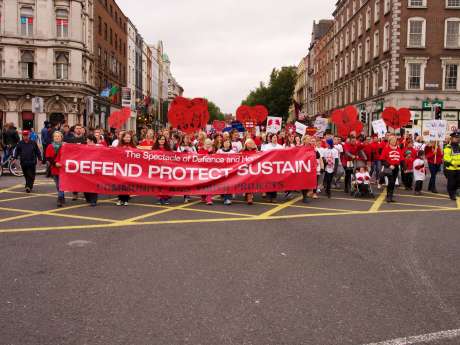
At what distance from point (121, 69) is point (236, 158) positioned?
5578 cm

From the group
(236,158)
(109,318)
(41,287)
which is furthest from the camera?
(236,158)

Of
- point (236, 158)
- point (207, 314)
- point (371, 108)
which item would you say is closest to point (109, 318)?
point (207, 314)

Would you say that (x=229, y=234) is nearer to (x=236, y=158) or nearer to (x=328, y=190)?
(x=236, y=158)

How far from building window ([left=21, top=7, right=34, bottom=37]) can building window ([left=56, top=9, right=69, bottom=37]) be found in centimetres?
213

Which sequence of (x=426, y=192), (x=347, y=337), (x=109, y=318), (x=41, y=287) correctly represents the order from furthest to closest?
(x=426, y=192), (x=41, y=287), (x=109, y=318), (x=347, y=337)

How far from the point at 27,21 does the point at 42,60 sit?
3475 millimetres

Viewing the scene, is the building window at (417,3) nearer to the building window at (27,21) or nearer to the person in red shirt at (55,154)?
the building window at (27,21)

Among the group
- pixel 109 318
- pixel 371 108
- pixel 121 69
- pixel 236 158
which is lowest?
pixel 109 318

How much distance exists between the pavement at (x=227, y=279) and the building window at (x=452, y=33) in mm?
34569

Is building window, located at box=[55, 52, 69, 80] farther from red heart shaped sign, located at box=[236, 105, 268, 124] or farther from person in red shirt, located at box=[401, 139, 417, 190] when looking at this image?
person in red shirt, located at box=[401, 139, 417, 190]

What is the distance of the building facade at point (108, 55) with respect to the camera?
5122cm

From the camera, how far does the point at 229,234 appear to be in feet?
26.6

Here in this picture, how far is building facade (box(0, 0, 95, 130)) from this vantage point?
139 feet

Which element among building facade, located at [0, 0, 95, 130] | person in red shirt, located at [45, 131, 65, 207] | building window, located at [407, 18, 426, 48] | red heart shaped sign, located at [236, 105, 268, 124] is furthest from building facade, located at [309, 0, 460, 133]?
person in red shirt, located at [45, 131, 65, 207]
